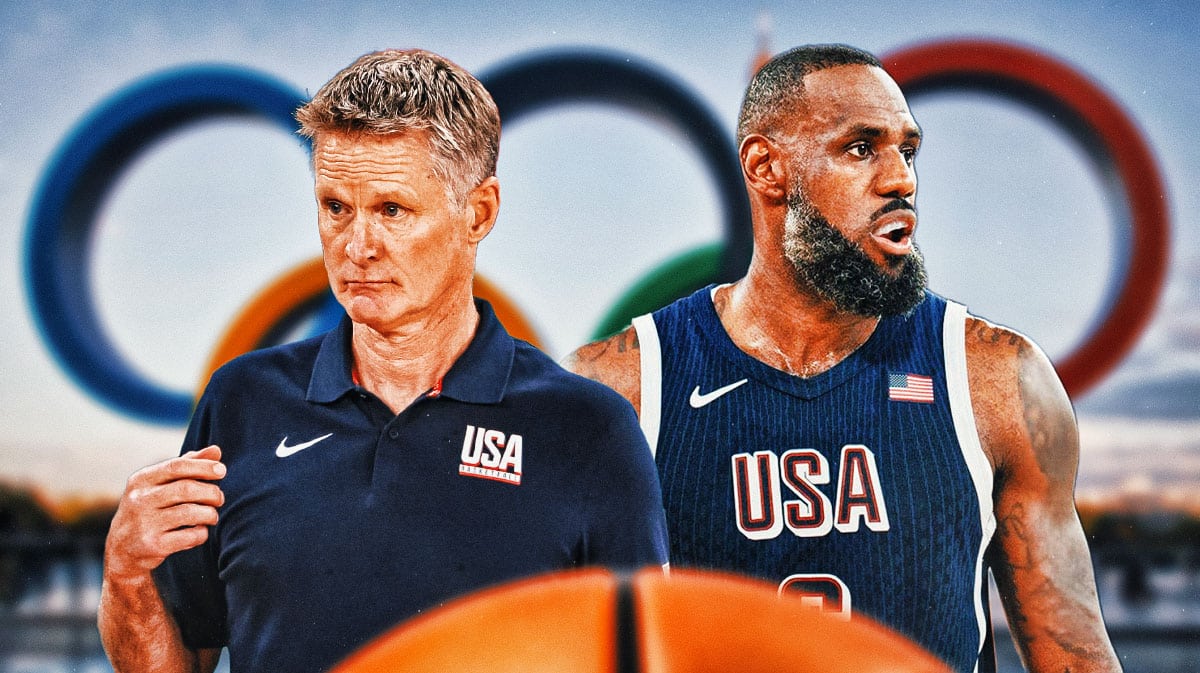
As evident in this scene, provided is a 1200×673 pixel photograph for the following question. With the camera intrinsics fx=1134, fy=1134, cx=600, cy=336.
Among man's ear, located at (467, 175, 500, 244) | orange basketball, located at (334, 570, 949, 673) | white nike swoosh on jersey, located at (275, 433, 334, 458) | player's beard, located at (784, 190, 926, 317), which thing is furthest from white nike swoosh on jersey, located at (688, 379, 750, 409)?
orange basketball, located at (334, 570, 949, 673)

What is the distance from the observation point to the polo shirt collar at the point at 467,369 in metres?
1.31

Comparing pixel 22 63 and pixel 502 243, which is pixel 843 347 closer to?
pixel 502 243

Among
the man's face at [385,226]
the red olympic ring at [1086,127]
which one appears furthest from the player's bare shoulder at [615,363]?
the red olympic ring at [1086,127]

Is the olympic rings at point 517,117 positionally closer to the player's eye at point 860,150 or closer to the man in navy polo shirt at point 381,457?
the player's eye at point 860,150

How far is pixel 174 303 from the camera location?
2184mm

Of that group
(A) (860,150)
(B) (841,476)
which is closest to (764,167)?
(A) (860,150)

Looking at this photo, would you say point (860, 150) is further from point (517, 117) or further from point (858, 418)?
point (517, 117)

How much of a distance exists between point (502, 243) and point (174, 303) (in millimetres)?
664

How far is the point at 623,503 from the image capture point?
1252mm

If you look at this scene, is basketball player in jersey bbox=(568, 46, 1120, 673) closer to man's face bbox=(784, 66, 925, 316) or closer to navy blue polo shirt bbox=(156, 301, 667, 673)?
man's face bbox=(784, 66, 925, 316)

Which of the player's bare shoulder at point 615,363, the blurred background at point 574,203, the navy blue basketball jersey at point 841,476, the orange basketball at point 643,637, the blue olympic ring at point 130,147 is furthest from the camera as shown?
the blue olympic ring at point 130,147

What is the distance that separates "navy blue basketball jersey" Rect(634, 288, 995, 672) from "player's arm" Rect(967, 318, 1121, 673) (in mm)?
41

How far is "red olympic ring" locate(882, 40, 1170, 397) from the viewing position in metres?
2.02

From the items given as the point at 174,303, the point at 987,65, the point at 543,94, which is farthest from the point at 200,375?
the point at 987,65
